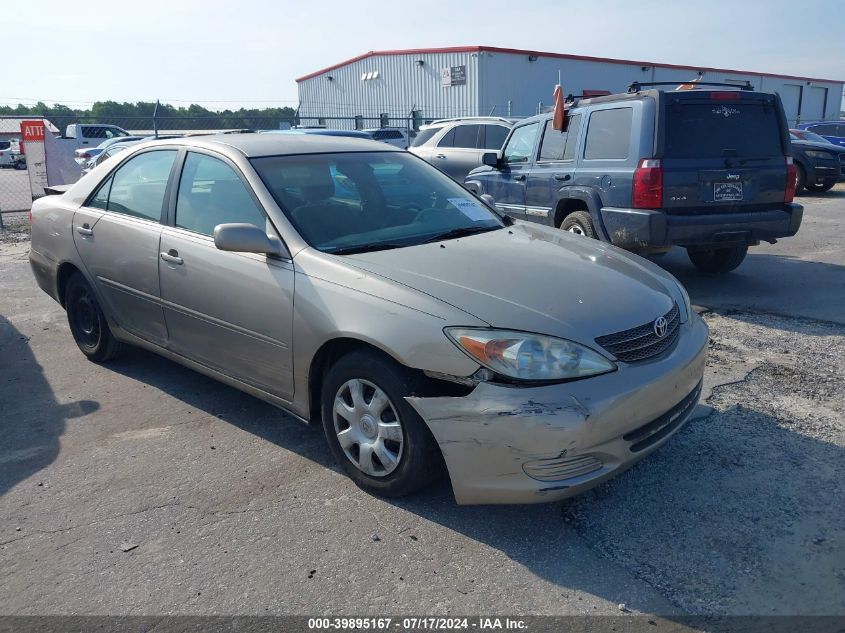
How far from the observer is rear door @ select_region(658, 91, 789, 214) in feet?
22.0

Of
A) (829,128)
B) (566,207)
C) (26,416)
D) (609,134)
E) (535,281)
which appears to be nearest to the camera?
(535,281)

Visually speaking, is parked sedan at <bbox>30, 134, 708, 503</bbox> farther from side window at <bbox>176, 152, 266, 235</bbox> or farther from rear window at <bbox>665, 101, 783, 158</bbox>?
rear window at <bbox>665, 101, 783, 158</bbox>

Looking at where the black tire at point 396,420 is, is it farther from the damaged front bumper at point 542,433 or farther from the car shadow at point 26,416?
the car shadow at point 26,416

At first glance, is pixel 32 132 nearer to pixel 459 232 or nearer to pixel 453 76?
pixel 459 232

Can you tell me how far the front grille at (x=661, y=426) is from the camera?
10.3 feet

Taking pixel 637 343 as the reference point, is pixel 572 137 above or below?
above

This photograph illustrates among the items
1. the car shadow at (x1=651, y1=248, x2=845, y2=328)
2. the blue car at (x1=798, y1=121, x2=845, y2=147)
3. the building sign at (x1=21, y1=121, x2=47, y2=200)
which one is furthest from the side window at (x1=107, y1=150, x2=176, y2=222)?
the blue car at (x1=798, y1=121, x2=845, y2=147)

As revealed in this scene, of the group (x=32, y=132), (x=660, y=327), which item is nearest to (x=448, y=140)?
(x=32, y=132)

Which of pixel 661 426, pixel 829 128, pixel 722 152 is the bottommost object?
pixel 661 426

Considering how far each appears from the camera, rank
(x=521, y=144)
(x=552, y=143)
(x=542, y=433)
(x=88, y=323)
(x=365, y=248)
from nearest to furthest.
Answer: (x=542, y=433) → (x=365, y=248) → (x=88, y=323) → (x=552, y=143) → (x=521, y=144)

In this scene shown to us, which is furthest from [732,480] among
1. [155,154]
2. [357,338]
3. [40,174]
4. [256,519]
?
[40,174]

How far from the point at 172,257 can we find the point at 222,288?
1.71ft

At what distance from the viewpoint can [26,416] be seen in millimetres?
→ 4664

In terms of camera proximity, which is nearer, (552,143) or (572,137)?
(572,137)
